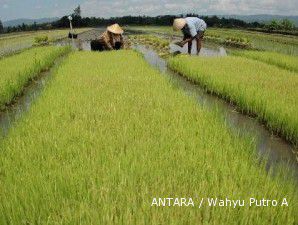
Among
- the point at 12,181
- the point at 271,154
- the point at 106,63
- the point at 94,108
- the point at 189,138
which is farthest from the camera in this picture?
the point at 106,63

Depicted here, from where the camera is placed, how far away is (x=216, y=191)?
7.34 ft

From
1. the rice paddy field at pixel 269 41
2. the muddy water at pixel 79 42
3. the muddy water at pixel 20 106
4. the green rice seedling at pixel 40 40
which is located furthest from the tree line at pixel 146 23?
the muddy water at pixel 20 106

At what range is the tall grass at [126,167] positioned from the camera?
1.99 metres

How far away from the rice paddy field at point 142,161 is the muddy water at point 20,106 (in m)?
0.16

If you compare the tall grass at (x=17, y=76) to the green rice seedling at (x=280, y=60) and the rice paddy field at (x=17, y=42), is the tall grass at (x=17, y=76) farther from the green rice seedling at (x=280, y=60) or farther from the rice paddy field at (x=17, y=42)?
the green rice seedling at (x=280, y=60)

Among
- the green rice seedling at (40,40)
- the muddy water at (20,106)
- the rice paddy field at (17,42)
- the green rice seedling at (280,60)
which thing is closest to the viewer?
the muddy water at (20,106)

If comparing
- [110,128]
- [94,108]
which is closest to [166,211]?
[110,128]

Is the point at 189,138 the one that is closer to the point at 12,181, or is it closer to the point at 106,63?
the point at 12,181

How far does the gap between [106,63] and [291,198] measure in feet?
22.3

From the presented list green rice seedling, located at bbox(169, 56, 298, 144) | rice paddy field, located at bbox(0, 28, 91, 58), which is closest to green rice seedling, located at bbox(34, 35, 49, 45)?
rice paddy field, located at bbox(0, 28, 91, 58)

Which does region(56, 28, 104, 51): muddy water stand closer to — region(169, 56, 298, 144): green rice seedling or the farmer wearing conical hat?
the farmer wearing conical hat

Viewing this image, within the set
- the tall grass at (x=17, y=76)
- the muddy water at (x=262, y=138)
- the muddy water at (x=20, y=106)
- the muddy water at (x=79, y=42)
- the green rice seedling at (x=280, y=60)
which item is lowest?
the muddy water at (x=262, y=138)

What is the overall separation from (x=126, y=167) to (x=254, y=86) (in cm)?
374

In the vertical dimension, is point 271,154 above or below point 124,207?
below
